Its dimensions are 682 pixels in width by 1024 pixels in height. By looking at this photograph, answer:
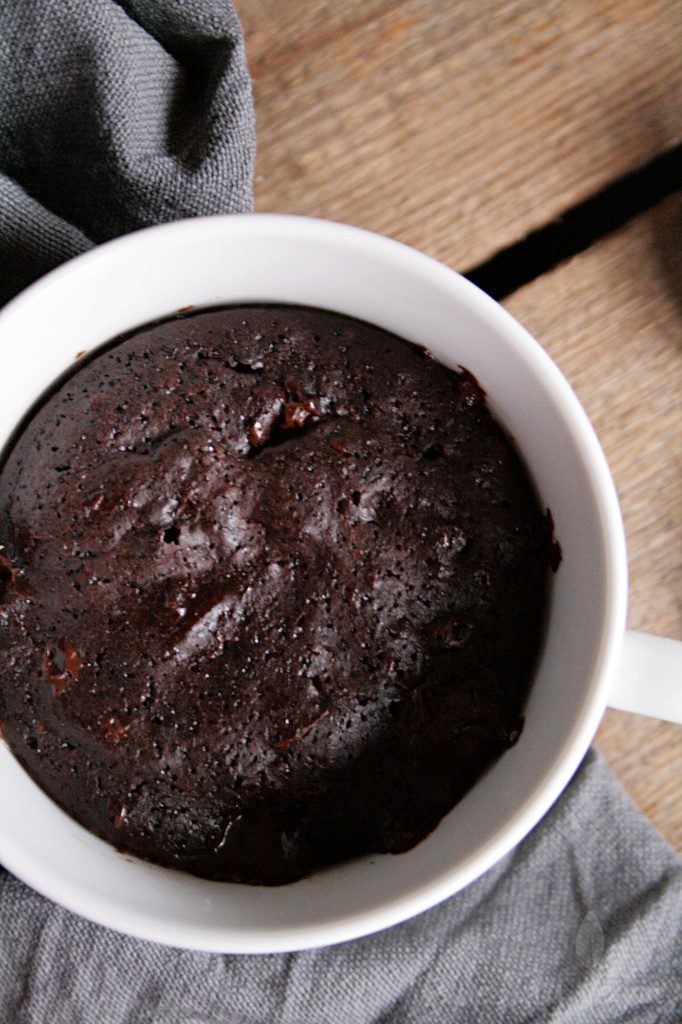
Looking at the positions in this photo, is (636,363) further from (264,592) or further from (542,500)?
(264,592)

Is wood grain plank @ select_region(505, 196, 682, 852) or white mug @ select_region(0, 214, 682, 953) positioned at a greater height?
white mug @ select_region(0, 214, 682, 953)

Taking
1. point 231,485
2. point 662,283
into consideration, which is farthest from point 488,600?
point 662,283

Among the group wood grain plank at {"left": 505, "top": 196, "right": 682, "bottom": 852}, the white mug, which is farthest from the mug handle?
wood grain plank at {"left": 505, "top": 196, "right": 682, "bottom": 852}

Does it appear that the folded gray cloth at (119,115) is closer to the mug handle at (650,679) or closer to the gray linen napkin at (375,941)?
the gray linen napkin at (375,941)

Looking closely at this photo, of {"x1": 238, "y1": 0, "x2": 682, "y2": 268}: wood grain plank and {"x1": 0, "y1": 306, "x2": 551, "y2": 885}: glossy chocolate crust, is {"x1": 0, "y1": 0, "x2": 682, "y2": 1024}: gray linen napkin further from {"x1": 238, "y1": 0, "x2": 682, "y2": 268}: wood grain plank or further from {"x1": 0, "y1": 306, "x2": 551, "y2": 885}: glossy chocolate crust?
{"x1": 0, "y1": 306, "x2": 551, "y2": 885}: glossy chocolate crust

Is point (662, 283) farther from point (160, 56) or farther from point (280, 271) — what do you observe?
point (160, 56)

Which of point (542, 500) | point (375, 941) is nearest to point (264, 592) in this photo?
point (542, 500)
